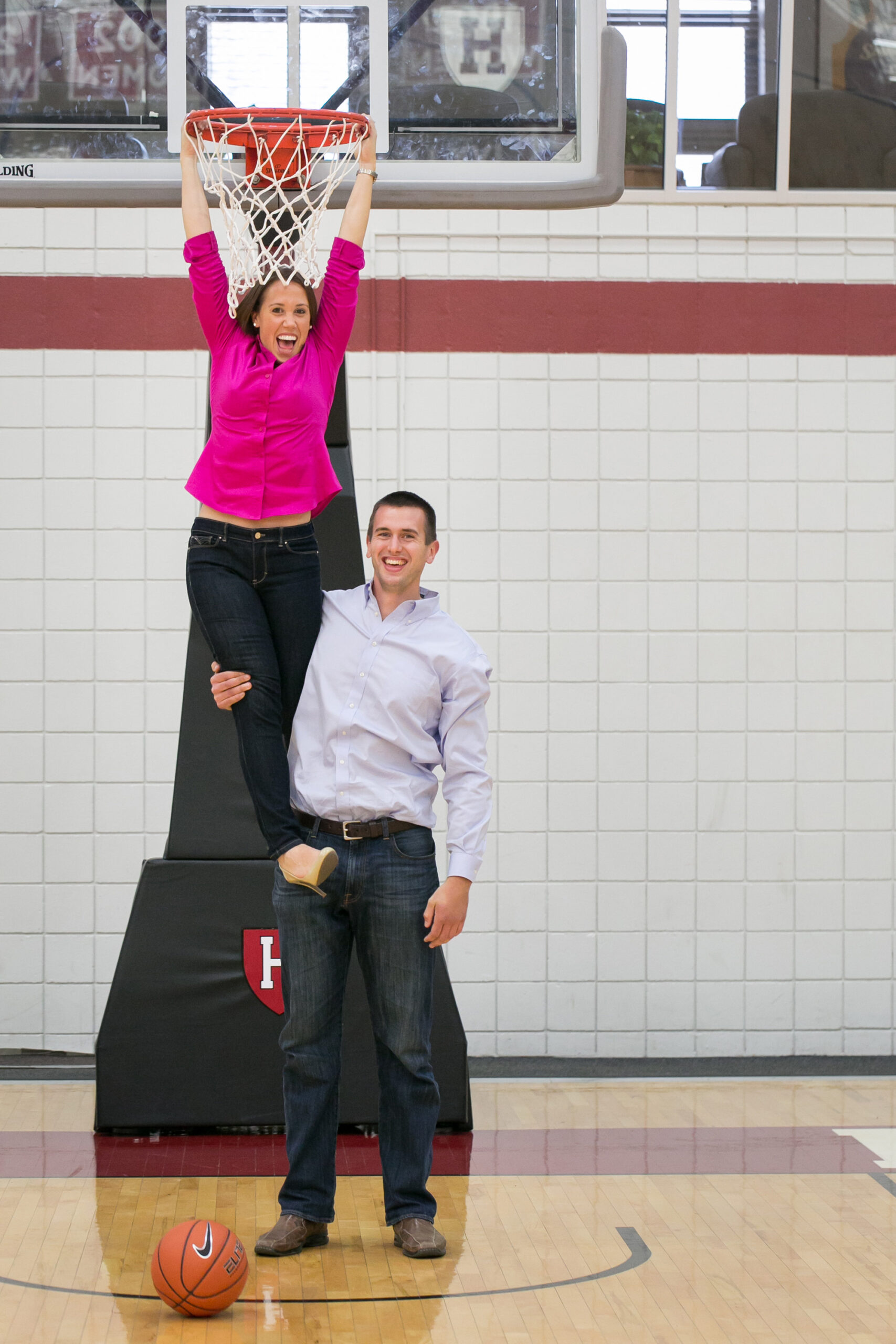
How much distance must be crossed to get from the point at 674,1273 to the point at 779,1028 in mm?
2294

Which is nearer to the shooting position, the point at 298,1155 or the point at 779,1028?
the point at 298,1155

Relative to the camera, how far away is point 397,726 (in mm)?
3062

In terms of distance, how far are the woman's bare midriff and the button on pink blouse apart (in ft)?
0.04

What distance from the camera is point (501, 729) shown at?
5156 mm

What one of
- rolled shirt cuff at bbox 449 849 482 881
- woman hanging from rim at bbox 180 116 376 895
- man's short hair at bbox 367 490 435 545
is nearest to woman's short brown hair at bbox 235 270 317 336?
woman hanging from rim at bbox 180 116 376 895

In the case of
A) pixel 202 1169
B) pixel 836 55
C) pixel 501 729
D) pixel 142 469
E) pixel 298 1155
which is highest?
pixel 836 55

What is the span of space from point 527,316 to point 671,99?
101 centimetres

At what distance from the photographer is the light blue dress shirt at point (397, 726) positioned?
3.04 meters

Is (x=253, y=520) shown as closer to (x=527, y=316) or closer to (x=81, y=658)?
(x=81, y=658)

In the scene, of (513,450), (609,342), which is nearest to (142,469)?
(513,450)

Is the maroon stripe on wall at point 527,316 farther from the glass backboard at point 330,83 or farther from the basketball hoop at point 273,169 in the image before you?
the basketball hoop at point 273,169

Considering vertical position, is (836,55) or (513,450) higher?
(836,55)

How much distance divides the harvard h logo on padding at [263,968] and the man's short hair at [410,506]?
1.42 meters

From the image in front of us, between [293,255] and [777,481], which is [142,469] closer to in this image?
[293,255]
